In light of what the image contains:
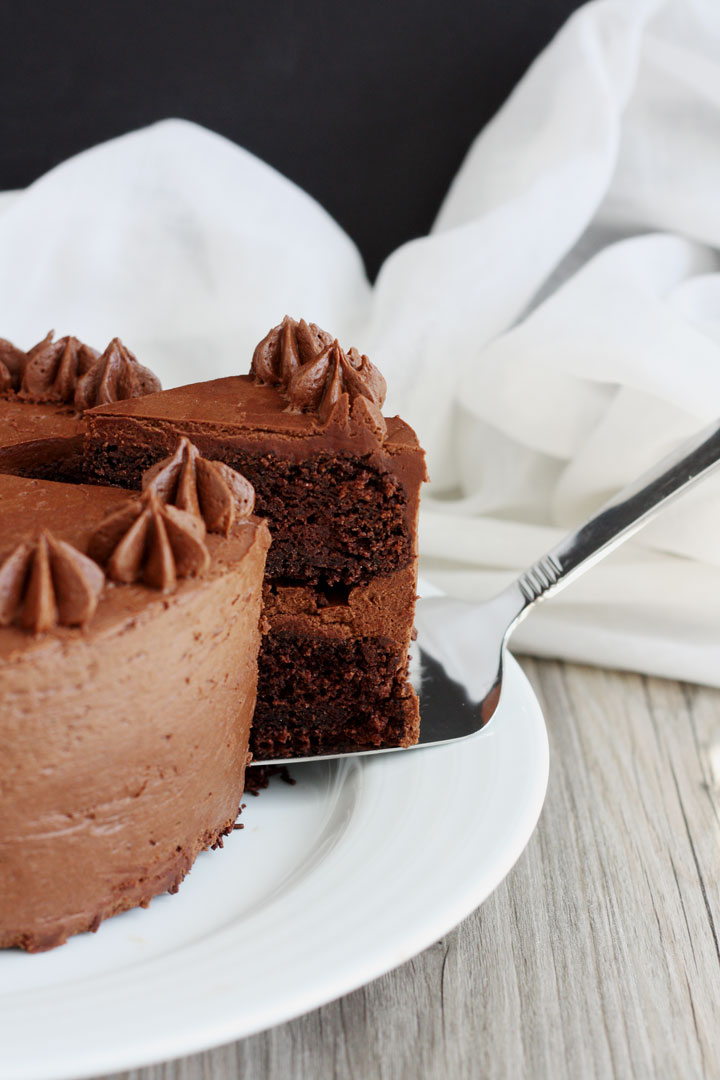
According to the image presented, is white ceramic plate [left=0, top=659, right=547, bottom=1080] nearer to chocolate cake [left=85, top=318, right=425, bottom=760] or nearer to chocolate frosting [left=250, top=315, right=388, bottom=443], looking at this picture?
chocolate cake [left=85, top=318, right=425, bottom=760]

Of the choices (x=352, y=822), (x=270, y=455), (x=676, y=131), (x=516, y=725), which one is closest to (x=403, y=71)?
(x=676, y=131)

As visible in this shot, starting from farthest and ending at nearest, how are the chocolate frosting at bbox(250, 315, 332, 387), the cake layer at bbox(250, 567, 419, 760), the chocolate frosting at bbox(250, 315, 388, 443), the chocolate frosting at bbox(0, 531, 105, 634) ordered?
1. the chocolate frosting at bbox(250, 315, 332, 387)
2. the cake layer at bbox(250, 567, 419, 760)
3. the chocolate frosting at bbox(250, 315, 388, 443)
4. the chocolate frosting at bbox(0, 531, 105, 634)

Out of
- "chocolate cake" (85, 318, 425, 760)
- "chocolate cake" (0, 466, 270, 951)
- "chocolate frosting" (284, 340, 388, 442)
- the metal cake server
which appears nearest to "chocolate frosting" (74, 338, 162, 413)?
"chocolate cake" (85, 318, 425, 760)

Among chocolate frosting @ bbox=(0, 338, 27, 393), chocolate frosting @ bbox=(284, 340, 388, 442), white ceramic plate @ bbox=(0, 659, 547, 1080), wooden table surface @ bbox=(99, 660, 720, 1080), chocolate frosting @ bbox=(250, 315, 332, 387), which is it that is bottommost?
wooden table surface @ bbox=(99, 660, 720, 1080)

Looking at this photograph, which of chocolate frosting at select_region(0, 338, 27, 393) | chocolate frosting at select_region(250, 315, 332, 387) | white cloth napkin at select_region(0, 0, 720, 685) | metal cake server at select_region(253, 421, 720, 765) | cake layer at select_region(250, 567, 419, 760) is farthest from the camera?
white cloth napkin at select_region(0, 0, 720, 685)

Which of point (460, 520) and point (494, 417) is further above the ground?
point (494, 417)

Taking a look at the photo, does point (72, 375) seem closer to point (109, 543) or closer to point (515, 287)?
point (109, 543)

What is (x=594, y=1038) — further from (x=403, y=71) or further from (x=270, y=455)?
(x=403, y=71)

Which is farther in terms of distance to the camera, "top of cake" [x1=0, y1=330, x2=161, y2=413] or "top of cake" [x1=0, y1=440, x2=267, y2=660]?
"top of cake" [x1=0, y1=330, x2=161, y2=413]

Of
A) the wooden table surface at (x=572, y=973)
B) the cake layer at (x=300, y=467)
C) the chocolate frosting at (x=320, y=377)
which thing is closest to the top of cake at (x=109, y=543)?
the cake layer at (x=300, y=467)
